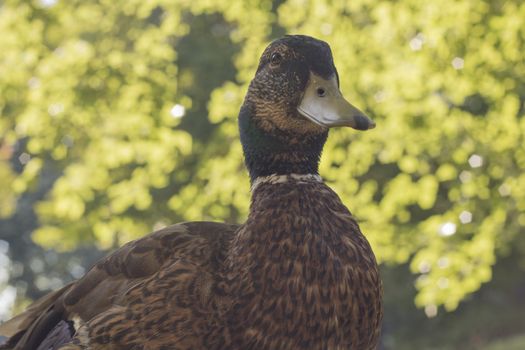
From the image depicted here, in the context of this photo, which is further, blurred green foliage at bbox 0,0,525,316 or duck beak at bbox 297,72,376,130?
blurred green foliage at bbox 0,0,525,316

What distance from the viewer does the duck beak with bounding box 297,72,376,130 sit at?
11.8ft

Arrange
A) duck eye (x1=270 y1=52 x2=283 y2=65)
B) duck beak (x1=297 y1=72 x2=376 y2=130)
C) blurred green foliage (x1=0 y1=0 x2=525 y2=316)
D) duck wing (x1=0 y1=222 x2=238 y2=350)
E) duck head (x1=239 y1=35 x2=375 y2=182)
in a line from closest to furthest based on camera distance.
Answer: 1. duck beak (x1=297 y1=72 x2=376 y2=130)
2. duck wing (x1=0 y1=222 x2=238 y2=350)
3. duck head (x1=239 y1=35 x2=375 y2=182)
4. duck eye (x1=270 y1=52 x2=283 y2=65)
5. blurred green foliage (x1=0 y1=0 x2=525 y2=316)

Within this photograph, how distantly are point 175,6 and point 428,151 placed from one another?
Result: 9.84ft

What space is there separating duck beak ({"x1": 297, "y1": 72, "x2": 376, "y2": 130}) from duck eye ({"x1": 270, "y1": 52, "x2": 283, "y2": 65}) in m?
0.21

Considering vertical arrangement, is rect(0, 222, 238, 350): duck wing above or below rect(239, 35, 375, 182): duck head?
below

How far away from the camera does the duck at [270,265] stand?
366cm

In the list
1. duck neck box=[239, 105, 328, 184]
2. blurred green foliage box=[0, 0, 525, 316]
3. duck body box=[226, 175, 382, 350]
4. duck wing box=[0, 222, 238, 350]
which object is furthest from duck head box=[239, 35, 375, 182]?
blurred green foliage box=[0, 0, 525, 316]

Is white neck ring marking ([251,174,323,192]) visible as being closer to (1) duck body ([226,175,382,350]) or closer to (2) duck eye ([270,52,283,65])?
(1) duck body ([226,175,382,350])

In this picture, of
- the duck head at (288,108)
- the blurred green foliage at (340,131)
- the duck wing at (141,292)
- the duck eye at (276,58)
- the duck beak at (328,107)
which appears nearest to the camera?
the duck beak at (328,107)

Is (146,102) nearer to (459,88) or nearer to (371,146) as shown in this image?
(371,146)

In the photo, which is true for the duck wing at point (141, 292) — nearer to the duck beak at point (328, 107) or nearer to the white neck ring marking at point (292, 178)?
the white neck ring marking at point (292, 178)

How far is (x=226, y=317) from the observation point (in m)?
3.69

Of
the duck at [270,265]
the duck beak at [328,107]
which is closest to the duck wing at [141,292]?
the duck at [270,265]

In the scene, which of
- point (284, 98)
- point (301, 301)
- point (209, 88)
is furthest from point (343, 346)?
point (209, 88)
